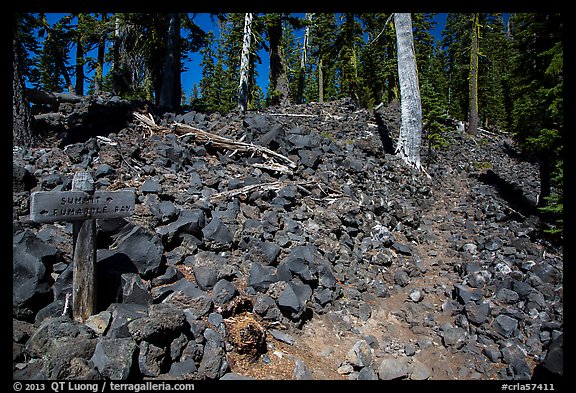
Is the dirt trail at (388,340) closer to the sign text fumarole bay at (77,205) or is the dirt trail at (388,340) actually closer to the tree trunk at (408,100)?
the sign text fumarole bay at (77,205)

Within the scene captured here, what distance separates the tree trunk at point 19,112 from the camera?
7.47 metres

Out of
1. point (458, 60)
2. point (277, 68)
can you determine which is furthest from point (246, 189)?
point (458, 60)

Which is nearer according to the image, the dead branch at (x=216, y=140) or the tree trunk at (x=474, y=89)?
the dead branch at (x=216, y=140)

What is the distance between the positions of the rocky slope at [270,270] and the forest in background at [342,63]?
262 centimetres

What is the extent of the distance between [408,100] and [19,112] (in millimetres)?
12533

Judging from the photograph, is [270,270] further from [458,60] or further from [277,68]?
[458,60]

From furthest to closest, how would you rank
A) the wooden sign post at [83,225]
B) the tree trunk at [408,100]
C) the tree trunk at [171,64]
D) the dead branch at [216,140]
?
the tree trunk at [171,64]
the tree trunk at [408,100]
the dead branch at [216,140]
the wooden sign post at [83,225]

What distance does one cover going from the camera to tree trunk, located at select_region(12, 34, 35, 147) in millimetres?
7473

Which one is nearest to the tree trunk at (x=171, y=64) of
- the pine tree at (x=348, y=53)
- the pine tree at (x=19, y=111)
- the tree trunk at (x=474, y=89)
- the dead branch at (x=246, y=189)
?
the pine tree at (x=19, y=111)
